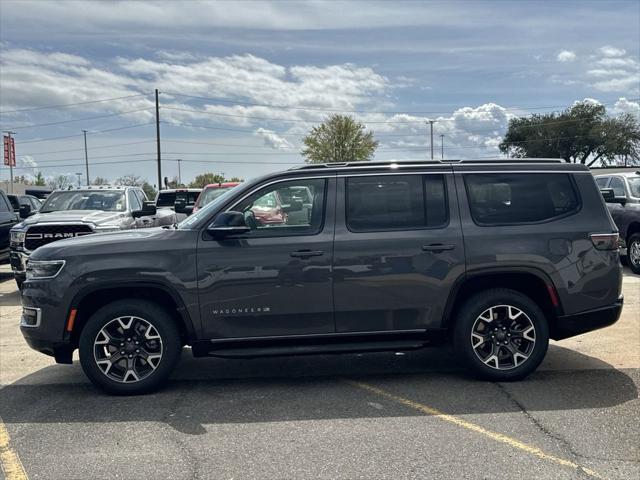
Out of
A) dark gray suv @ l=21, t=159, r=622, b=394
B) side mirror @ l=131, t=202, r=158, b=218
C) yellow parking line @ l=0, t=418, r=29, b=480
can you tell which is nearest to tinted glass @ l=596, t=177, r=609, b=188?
dark gray suv @ l=21, t=159, r=622, b=394

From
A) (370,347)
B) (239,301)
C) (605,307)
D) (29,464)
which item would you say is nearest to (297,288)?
(239,301)

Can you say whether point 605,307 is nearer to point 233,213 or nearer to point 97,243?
point 233,213

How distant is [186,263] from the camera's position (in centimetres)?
496

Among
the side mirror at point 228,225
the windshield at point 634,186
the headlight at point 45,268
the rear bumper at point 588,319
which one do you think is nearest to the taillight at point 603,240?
the rear bumper at point 588,319

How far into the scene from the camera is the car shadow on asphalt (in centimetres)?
464

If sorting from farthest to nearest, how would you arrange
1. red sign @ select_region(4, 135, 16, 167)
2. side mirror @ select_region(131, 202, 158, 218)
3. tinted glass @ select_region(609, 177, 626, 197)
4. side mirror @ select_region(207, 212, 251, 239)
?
red sign @ select_region(4, 135, 16, 167)
tinted glass @ select_region(609, 177, 626, 197)
side mirror @ select_region(131, 202, 158, 218)
side mirror @ select_region(207, 212, 251, 239)

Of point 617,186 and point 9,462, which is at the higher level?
point 617,186

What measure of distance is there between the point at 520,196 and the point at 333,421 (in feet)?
8.49

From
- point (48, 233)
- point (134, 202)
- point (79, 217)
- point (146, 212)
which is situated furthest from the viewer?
point (134, 202)

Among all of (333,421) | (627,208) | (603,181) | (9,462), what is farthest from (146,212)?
(603,181)

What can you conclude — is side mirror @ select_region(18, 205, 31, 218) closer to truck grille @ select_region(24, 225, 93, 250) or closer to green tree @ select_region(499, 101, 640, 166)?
truck grille @ select_region(24, 225, 93, 250)

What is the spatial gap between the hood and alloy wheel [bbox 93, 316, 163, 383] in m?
5.01

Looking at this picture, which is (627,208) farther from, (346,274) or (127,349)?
(127,349)

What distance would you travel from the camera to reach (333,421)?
14.6 feet
